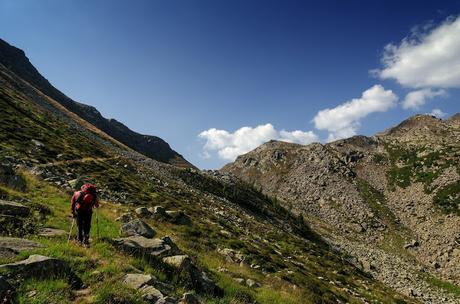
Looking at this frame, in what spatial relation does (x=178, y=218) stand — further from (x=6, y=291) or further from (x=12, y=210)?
(x=6, y=291)

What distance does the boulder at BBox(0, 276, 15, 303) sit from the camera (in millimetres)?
7709

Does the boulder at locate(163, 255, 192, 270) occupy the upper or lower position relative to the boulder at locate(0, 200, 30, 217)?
upper

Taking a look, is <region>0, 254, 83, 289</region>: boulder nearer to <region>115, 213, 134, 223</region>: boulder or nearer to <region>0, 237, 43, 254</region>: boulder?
<region>0, 237, 43, 254</region>: boulder

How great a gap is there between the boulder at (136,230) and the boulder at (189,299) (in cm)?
759

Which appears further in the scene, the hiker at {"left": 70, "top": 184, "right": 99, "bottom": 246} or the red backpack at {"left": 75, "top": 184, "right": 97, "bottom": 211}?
the red backpack at {"left": 75, "top": 184, "right": 97, "bottom": 211}

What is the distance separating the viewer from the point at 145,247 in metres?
14.2

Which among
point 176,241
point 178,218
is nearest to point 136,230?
point 176,241

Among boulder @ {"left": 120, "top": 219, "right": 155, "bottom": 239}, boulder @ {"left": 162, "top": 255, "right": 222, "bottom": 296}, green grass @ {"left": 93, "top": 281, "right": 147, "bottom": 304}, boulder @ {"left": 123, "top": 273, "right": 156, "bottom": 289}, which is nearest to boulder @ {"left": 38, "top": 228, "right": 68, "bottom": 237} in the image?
boulder @ {"left": 120, "top": 219, "right": 155, "bottom": 239}

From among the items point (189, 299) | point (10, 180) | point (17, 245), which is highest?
point (189, 299)

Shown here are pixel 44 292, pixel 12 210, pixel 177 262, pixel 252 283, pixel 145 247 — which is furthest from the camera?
pixel 252 283

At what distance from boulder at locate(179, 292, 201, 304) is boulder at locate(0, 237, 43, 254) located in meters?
4.96

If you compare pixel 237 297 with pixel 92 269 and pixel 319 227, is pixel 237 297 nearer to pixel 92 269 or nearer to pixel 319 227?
pixel 92 269

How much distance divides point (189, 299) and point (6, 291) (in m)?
4.99

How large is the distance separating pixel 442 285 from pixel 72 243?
6990 centimetres
